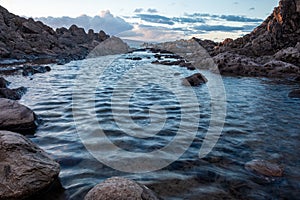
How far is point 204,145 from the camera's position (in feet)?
18.4

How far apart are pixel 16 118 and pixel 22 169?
282cm

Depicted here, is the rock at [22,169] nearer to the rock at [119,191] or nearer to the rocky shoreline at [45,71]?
the rocky shoreline at [45,71]

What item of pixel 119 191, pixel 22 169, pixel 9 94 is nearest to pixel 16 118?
pixel 22 169

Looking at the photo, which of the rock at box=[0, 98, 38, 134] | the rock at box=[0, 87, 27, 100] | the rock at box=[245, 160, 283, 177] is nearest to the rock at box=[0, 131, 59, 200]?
the rock at box=[0, 98, 38, 134]

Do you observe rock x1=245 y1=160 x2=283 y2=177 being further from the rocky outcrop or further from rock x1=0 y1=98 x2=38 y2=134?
the rocky outcrop

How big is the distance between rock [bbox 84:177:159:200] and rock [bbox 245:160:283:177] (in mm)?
2181

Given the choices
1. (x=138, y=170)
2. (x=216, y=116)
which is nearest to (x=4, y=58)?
(x=216, y=116)

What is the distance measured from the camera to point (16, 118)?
232 inches

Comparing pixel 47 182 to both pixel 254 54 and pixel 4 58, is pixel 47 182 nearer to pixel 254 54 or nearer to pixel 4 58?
pixel 4 58

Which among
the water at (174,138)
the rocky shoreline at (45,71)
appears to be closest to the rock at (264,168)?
the rocky shoreline at (45,71)

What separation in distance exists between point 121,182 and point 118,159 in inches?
61.6

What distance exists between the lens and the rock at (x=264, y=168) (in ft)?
14.3

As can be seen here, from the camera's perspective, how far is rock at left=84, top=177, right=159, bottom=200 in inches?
117

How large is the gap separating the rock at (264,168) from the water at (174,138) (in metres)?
0.11
